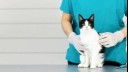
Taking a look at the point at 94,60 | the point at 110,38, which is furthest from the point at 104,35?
the point at 94,60

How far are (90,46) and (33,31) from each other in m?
1.44

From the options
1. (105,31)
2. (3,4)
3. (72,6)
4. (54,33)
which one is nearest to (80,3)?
(72,6)

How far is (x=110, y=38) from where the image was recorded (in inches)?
69.4

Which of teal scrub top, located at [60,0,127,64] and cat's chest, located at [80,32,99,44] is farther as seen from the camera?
teal scrub top, located at [60,0,127,64]

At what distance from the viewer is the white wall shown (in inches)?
122

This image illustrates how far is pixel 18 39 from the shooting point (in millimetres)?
3137

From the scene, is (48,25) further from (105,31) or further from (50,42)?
(105,31)

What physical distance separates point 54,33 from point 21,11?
37cm

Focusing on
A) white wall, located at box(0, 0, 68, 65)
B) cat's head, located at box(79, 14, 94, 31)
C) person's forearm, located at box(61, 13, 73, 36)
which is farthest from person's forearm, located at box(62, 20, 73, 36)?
white wall, located at box(0, 0, 68, 65)

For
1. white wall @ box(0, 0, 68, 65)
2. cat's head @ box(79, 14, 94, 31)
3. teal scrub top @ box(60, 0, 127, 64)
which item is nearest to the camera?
cat's head @ box(79, 14, 94, 31)

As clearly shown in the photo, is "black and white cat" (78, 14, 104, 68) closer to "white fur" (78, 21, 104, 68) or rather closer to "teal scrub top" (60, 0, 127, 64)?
"white fur" (78, 21, 104, 68)

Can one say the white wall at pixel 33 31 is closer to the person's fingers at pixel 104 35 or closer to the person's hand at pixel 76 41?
the person's hand at pixel 76 41

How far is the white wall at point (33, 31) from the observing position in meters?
3.09

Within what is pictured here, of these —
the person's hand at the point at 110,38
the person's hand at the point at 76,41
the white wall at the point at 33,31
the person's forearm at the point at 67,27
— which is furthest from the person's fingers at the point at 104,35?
the white wall at the point at 33,31
